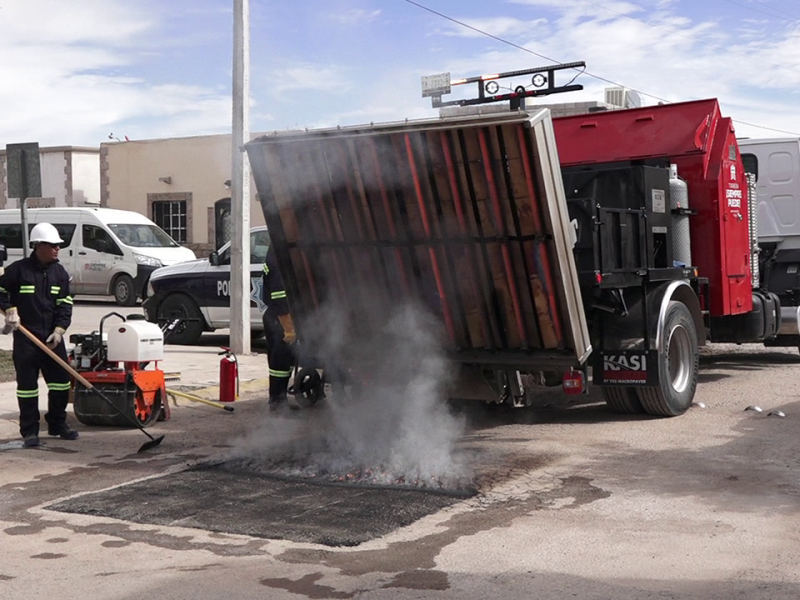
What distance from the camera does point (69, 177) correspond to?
34094mm

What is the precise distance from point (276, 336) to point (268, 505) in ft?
11.7

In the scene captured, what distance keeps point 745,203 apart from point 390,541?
6.37m

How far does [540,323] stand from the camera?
7289mm

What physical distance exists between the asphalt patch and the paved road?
8cm

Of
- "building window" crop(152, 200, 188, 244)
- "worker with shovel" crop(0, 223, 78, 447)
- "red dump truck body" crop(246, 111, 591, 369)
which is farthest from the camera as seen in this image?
"building window" crop(152, 200, 188, 244)

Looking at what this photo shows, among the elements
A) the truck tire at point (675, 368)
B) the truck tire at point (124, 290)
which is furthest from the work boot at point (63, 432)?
the truck tire at point (124, 290)

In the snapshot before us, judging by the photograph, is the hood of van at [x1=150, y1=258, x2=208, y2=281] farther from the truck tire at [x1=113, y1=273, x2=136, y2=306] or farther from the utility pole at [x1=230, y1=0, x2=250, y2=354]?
the truck tire at [x1=113, y1=273, x2=136, y2=306]

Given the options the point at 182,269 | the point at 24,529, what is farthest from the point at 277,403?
the point at 182,269

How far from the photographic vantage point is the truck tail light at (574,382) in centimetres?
786

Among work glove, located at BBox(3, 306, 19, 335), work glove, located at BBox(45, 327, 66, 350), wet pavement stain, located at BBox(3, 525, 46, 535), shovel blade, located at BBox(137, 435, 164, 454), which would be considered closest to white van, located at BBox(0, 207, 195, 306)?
work glove, located at BBox(45, 327, 66, 350)

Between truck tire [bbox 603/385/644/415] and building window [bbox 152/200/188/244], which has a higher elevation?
building window [bbox 152/200/188/244]

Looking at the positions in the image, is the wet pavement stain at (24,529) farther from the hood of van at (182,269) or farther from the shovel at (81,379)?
the hood of van at (182,269)

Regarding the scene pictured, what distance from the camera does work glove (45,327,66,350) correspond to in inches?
322

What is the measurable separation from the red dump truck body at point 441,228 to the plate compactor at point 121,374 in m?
1.64
